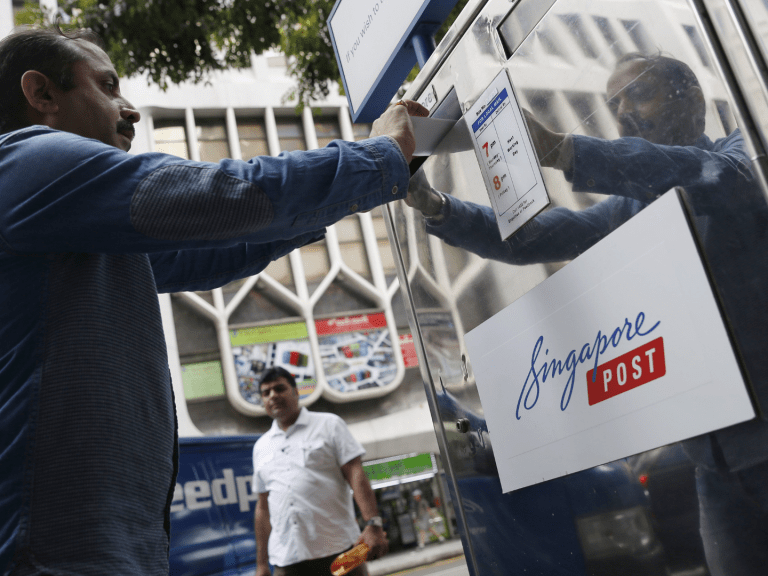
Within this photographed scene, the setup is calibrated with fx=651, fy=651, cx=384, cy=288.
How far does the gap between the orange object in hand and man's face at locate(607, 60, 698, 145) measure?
7.90ft

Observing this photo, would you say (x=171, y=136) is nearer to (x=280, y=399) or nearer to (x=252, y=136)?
(x=252, y=136)

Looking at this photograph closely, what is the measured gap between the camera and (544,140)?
100 cm

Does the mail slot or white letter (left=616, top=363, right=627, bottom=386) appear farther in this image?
white letter (left=616, top=363, right=627, bottom=386)

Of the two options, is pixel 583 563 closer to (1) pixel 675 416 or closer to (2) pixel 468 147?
(1) pixel 675 416

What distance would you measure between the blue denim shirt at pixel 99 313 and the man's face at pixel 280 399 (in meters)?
2.73

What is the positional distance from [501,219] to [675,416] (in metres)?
0.44

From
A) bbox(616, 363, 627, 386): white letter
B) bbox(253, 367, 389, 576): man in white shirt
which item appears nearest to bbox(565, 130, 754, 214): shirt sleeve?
bbox(616, 363, 627, 386): white letter

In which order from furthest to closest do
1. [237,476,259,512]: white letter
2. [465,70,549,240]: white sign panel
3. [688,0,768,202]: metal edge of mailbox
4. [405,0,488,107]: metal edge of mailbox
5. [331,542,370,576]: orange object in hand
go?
[237,476,259,512]: white letter < [331,542,370,576]: orange object in hand < [405,0,488,107]: metal edge of mailbox < [465,70,549,240]: white sign panel < [688,0,768,202]: metal edge of mailbox

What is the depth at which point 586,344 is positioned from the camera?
3.13 feet

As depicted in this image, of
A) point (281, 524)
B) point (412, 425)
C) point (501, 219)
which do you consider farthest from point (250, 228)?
point (412, 425)

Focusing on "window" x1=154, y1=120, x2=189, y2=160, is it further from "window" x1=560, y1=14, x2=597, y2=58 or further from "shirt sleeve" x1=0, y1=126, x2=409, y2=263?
"window" x1=560, y1=14, x2=597, y2=58

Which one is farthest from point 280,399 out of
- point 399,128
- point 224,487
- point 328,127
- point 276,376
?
point 328,127

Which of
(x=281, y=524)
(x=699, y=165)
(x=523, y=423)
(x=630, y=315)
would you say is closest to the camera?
(x=699, y=165)

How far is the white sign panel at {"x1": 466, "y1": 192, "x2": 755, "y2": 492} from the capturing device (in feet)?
2.51
